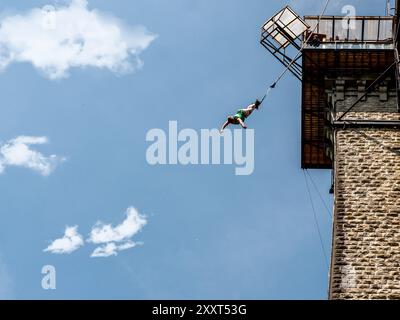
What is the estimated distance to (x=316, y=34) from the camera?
29.3 m

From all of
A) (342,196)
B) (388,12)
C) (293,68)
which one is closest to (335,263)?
(342,196)

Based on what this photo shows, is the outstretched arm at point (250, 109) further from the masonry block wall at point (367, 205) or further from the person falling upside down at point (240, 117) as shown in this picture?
the masonry block wall at point (367, 205)

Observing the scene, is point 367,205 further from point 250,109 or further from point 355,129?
point 250,109

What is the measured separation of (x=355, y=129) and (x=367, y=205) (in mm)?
3408

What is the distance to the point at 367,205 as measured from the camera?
24609 millimetres

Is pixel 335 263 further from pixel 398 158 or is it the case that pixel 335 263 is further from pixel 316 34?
pixel 316 34

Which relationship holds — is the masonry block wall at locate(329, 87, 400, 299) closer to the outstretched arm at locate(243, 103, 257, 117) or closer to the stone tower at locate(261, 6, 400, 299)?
the stone tower at locate(261, 6, 400, 299)

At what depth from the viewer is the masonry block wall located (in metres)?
22.7

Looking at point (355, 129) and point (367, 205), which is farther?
point (355, 129)

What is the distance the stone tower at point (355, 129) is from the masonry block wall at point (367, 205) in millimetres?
32

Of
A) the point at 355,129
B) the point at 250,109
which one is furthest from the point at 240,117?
the point at 355,129

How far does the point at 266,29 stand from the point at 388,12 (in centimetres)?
510

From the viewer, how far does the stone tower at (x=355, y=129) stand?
2312 cm
